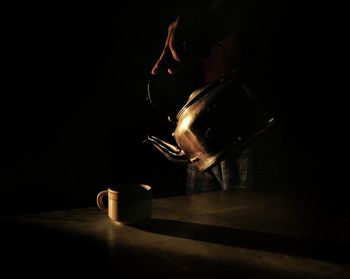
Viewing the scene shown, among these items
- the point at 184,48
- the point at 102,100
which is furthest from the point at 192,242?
the point at 102,100

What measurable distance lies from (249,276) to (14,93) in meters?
2.22

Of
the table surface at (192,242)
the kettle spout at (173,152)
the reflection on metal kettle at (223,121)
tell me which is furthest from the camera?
the kettle spout at (173,152)

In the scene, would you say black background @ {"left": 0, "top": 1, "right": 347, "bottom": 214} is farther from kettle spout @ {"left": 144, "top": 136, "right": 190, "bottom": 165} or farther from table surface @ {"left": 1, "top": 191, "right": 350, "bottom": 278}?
kettle spout @ {"left": 144, "top": 136, "right": 190, "bottom": 165}

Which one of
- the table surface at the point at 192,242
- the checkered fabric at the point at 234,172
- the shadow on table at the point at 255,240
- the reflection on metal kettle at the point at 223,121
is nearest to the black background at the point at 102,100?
the checkered fabric at the point at 234,172

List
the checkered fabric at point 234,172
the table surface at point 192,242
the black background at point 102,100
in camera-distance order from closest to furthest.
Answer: the table surface at point 192,242 < the black background at point 102,100 < the checkered fabric at point 234,172

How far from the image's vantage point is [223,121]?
86 centimetres

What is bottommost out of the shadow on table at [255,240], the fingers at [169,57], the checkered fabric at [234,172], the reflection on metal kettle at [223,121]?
the shadow on table at [255,240]

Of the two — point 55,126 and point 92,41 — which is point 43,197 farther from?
point 92,41

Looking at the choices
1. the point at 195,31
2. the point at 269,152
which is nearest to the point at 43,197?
the point at 269,152

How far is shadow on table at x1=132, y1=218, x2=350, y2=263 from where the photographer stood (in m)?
0.78

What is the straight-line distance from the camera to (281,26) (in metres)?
1.85

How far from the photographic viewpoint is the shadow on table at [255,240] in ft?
2.56

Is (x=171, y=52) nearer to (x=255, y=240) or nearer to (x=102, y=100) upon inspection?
(x=255, y=240)

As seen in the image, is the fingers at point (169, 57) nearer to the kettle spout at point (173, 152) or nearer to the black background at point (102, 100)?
the kettle spout at point (173, 152)
